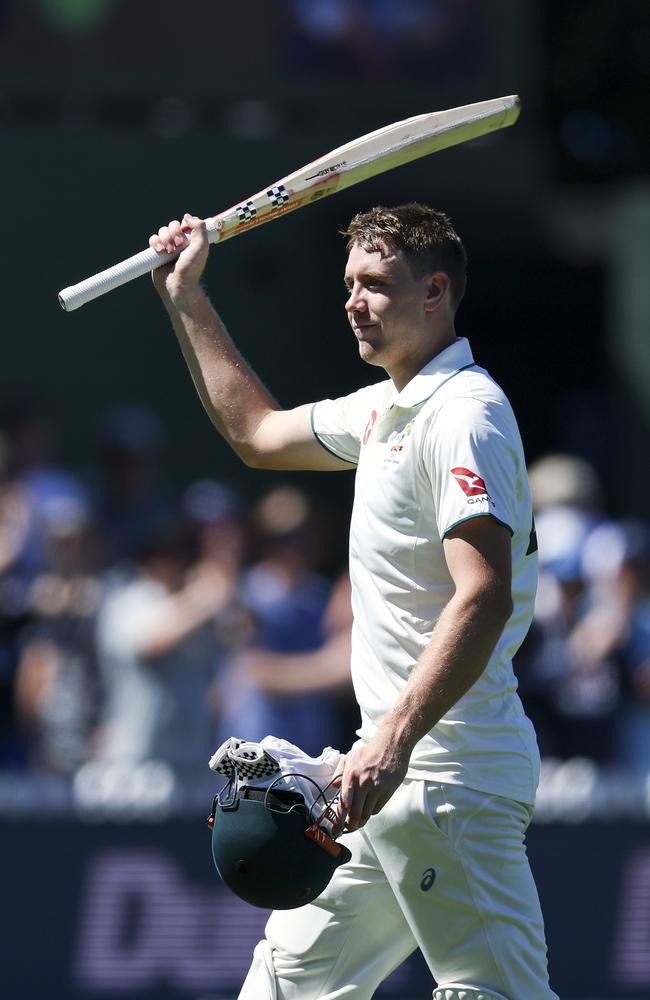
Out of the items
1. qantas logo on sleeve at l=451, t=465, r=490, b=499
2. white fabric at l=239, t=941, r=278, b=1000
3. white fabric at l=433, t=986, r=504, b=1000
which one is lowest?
white fabric at l=433, t=986, r=504, b=1000

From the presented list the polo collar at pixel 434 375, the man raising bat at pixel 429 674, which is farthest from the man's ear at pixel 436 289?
the polo collar at pixel 434 375

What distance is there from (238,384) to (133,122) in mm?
9448

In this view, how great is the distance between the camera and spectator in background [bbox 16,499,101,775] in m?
8.38

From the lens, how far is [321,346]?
47.0ft

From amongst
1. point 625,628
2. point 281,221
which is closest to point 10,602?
point 625,628

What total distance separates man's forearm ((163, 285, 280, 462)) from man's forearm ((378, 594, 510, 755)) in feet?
3.50

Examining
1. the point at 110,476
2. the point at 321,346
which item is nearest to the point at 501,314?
the point at 321,346

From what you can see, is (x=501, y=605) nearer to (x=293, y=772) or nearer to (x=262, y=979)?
(x=293, y=772)

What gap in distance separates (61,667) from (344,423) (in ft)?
13.2

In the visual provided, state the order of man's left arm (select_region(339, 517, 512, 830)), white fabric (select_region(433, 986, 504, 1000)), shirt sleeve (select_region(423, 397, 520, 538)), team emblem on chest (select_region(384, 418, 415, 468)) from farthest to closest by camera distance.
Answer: team emblem on chest (select_region(384, 418, 415, 468)), white fabric (select_region(433, 986, 504, 1000)), shirt sleeve (select_region(423, 397, 520, 538)), man's left arm (select_region(339, 517, 512, 830))

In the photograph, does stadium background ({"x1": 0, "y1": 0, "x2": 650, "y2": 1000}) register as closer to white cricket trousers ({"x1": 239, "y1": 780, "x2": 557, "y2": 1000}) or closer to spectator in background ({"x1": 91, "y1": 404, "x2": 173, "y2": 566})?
spectator in background ({"x1": 91, "y1": 404, "x2": 173, "y2": 566})

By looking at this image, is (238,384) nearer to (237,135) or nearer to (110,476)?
(110,476)

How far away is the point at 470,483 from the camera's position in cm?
404

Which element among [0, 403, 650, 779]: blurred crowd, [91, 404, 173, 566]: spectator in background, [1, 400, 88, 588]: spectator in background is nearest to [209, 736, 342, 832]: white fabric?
[0, 403, 650, 779]: blurred crowd
